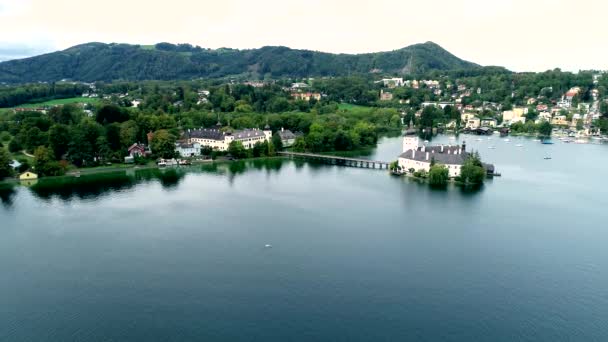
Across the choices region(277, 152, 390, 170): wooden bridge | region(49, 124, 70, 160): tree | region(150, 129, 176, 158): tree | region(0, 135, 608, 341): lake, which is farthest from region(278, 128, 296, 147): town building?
region(49, 124, 70, 160): tree

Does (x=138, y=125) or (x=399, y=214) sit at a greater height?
(x=138, y=125)

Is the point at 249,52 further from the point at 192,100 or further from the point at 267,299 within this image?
the point at 267,299

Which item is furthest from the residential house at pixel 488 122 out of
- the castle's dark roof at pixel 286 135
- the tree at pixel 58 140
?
the tree at pixel 58 140

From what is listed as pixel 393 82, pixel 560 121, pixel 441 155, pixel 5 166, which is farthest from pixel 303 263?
pixel 393 82

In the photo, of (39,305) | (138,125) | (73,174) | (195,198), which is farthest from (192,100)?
(39,305)

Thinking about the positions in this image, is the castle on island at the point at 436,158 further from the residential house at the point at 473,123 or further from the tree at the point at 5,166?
the residential house at the point at 473,123

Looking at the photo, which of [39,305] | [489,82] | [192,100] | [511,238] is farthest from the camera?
[489,82]
